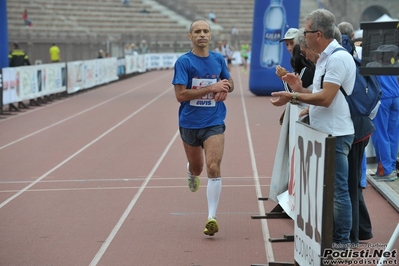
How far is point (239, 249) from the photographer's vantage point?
728 cm

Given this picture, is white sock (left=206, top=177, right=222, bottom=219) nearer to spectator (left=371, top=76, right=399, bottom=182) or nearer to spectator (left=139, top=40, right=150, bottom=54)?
spectator (left=371, top=76, right=399, bottom=182)

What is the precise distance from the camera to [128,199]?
32.1ft

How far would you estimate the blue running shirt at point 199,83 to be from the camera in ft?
26.2

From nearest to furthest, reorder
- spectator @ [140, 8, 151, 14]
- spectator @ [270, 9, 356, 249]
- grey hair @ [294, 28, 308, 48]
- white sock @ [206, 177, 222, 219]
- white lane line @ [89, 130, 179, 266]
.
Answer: spectator @ [270, 9, 356, 249], grey hair @ [294, 28, 308, 48], white lane line @ [89, 130, 179, 266], white sock @ [206, 177, 222, 219], spectator @ [140, 8, 151, 14]

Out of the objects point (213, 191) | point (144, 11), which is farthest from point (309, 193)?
point (144, 11)

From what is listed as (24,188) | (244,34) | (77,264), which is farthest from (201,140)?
(244,34)

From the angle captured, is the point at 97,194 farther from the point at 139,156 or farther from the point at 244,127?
the point at 244,127

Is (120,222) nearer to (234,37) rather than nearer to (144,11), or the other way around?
(144,11)

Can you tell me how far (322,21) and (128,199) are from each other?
4.34 meters

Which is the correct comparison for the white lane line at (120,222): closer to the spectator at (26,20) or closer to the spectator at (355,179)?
the spectator at (355,179)

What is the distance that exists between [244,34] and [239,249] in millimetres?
55139

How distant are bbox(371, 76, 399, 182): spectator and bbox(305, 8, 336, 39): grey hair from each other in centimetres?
442

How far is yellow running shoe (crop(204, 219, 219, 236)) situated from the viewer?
7.66 m

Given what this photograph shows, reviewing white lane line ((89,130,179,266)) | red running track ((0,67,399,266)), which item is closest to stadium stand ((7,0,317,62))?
red running track ((0,67,399,266))
